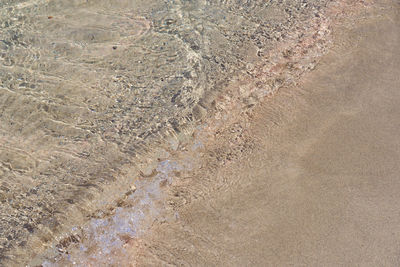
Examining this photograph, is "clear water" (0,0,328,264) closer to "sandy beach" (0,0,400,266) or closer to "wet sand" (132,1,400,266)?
"sandy beach" (0,0,400,266)

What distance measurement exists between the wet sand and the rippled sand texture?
41 centimetres

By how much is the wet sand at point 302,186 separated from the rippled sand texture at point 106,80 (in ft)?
1.35

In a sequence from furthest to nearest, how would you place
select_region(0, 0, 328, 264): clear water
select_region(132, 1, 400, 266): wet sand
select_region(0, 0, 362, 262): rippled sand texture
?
1. select_region(0, 0, 362, 262): rippled sand texture
2. select_region(0, 0, 328, 264): clear water
3. select_region(132, 1, 400, 266): wet sand

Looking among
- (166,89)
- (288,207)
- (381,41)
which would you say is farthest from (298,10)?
(288,207)

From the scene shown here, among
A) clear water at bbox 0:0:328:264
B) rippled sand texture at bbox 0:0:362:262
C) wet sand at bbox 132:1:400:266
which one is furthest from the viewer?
rippled sand texture at bbox 0:0:362:262

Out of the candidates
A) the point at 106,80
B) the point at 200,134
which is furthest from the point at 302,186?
the point at 106,80

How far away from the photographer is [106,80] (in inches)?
154

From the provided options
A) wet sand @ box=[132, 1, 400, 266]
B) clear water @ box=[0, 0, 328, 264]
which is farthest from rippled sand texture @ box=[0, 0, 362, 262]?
wet sand @ box=[132, 1, 400, 266]

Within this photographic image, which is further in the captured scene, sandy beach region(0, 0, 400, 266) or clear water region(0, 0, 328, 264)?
clear water region(0, 0, 328, 264)

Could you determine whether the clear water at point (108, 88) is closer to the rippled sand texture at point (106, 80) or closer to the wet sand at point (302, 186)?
the rippled sand texture at point (106, 80)

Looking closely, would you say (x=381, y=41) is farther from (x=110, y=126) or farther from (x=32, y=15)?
(x=32, y=15)

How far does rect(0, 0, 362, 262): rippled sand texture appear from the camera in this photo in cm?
309

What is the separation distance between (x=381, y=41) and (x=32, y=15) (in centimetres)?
423

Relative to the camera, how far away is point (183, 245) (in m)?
2.75
